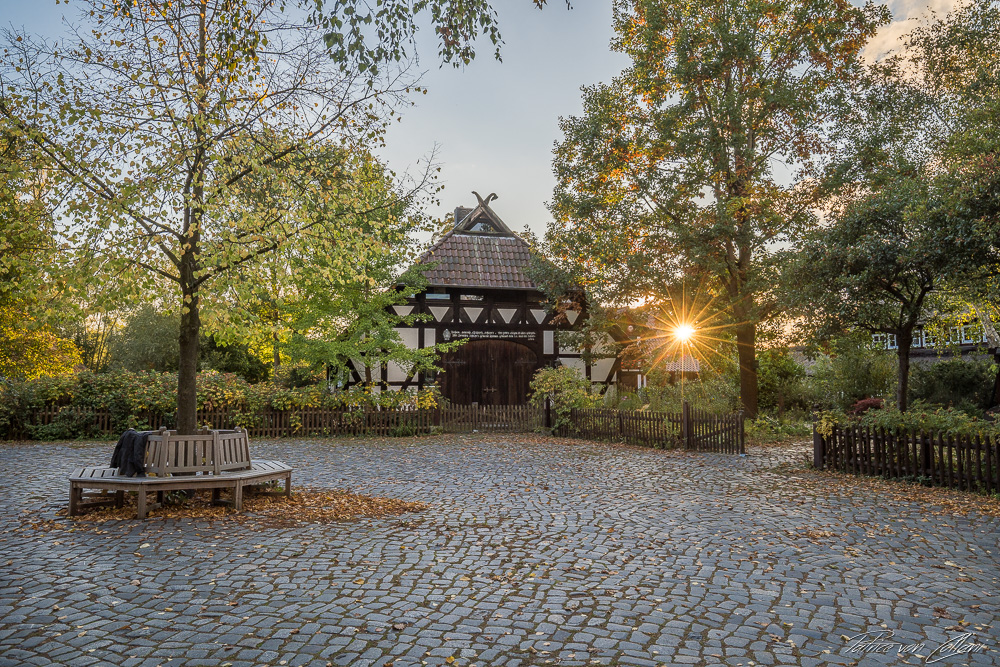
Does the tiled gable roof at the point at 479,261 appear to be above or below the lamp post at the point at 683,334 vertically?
above

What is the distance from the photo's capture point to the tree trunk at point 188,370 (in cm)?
A: 799

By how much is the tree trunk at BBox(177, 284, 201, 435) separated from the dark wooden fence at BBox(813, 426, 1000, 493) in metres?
9.98

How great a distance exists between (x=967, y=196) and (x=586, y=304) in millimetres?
12775

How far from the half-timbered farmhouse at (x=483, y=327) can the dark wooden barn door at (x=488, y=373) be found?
0.10ft

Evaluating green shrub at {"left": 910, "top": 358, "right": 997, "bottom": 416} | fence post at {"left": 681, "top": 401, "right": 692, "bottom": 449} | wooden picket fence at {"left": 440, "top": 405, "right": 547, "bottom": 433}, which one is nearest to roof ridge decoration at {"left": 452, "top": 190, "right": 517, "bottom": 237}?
wooden picket fence at {"left": 440, "top": 405, "right": 547, "bottom": 433}

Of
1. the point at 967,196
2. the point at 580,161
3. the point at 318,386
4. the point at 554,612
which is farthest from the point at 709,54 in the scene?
the point at 554,612

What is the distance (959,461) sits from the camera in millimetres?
9141

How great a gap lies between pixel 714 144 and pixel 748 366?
622 centimetres

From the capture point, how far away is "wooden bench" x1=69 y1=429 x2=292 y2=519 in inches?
283

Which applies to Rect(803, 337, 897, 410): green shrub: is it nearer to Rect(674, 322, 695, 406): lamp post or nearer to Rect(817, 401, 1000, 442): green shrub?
Rect(674, 322, 695, 406): lamp post

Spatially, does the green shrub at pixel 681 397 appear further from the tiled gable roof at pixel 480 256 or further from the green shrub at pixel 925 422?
the tiled gable roof at pixel 480 256

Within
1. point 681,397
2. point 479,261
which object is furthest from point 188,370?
point 479,261

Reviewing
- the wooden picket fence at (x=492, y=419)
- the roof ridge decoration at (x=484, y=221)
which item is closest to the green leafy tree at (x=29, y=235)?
the wooden picket fence at (x=492, y=419)

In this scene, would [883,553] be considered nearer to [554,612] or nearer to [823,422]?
[554,612]
